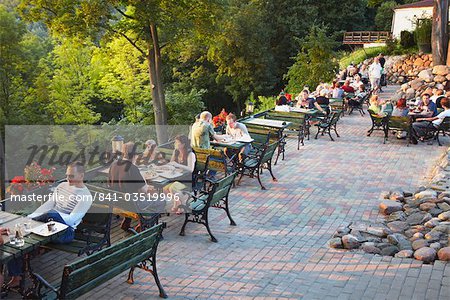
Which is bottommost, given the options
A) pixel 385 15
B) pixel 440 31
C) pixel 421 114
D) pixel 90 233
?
pixel 90 233

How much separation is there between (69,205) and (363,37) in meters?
37.7

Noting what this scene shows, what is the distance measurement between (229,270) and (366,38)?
36926mm

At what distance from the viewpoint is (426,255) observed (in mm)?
6109

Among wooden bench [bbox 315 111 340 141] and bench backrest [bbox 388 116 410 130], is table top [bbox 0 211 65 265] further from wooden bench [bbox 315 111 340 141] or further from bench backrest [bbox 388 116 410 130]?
bench backrest [bbox 388 116 410 130]

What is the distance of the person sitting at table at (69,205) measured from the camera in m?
5.61

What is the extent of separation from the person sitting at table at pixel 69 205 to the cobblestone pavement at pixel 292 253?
65 centimetres

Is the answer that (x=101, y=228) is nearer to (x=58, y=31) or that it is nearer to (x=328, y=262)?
(x=328, y=262)

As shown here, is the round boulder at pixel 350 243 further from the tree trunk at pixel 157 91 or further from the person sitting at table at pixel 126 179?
the tree trunk at pixel 157 91

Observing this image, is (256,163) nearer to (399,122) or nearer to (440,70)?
(399,122)

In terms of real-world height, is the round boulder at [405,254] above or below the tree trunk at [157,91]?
below

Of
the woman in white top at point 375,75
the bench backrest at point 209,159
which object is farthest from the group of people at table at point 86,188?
the woman in white top at point 375,75

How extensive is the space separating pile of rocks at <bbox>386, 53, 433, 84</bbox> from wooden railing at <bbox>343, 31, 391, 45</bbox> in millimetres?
11290

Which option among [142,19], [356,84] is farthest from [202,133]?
[356,84]

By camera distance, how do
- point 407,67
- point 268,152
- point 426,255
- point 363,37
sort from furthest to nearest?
point 363,37 → point 407,67 → point 268,152 → point 426,255
